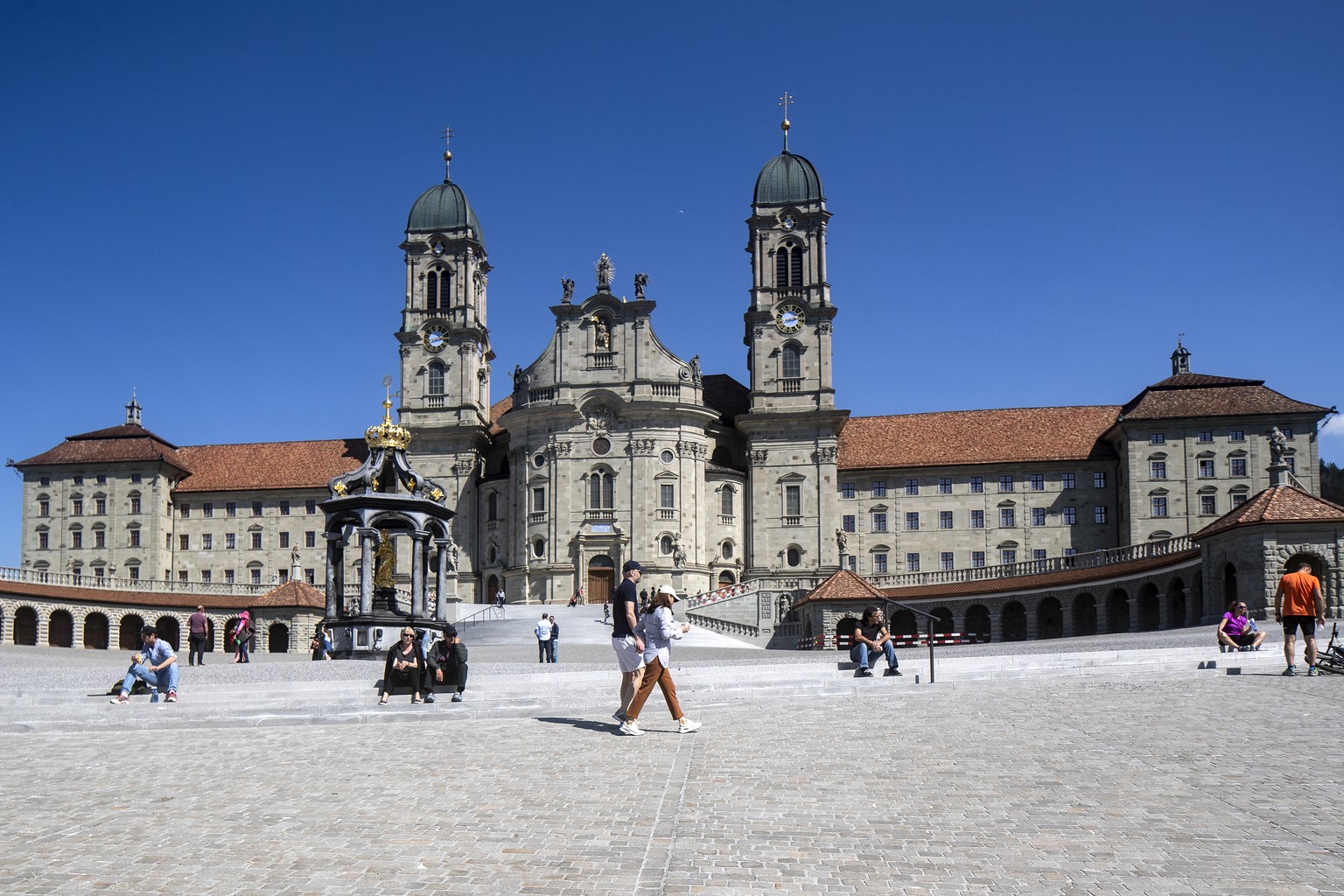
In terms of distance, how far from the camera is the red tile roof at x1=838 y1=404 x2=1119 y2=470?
76250 millimetres

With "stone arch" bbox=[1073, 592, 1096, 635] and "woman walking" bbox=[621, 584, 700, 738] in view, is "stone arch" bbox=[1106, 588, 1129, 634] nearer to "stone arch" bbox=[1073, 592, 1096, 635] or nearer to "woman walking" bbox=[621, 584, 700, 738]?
"stone arch" bbox=[1073, 592, 1096, 635]

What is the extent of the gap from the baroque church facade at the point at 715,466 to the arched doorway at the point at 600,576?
16 cm

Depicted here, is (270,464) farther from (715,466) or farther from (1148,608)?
(1148,608)

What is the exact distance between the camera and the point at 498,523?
77.2 metres

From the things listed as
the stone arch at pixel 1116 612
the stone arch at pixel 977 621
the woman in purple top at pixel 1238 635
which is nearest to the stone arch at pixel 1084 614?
the stone arch at pixel 1116 612

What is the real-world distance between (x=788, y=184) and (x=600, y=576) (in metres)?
27.1

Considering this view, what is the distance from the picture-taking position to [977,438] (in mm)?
78750

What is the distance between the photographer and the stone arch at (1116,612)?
58.0 m

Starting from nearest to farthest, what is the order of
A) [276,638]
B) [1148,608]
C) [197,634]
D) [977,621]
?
1. [197,634]
2. [1148,608]
3. [977,621]
4. [276,638]

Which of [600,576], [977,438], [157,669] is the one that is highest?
[977,438]

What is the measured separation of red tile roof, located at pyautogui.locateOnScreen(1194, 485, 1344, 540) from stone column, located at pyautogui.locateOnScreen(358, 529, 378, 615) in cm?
2842

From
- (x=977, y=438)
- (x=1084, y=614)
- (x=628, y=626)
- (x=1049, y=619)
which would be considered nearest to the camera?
(x=628, y=626)

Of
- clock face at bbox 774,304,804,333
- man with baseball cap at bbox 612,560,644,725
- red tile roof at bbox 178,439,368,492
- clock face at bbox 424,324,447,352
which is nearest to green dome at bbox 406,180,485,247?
clock face at bbox 424,324,447,352

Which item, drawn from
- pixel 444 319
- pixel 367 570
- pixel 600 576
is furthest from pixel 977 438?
pixel 367 570
